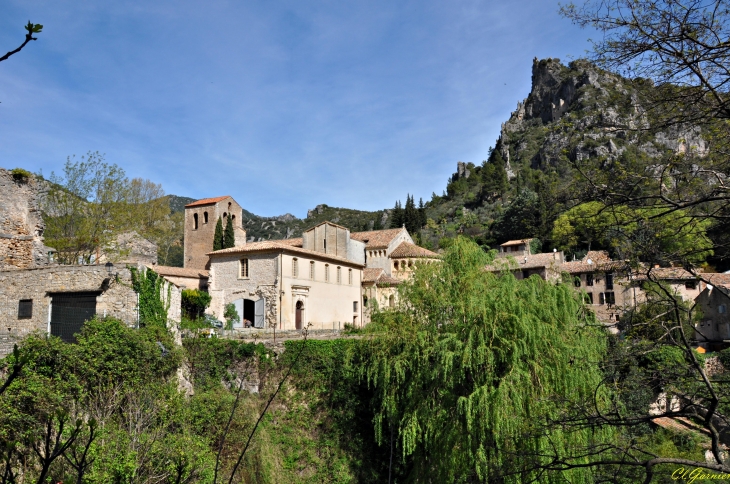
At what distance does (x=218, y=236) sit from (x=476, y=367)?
33647 millimetres

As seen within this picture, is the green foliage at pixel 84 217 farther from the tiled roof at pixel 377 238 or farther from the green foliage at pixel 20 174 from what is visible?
the tiled roof at pixel 377 238

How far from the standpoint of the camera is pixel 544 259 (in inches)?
1777

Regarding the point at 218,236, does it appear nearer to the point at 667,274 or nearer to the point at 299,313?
the point at 299,313

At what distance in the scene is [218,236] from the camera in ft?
144

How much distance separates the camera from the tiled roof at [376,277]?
3402 centimetres

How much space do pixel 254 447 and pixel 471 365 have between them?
8165mm

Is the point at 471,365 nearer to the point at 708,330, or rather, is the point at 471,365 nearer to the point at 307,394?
the point at 307,394

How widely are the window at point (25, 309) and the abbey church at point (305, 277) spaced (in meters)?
11.4

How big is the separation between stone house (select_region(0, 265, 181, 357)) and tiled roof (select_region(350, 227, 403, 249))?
2457cm

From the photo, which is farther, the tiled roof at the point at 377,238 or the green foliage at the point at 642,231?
the tiled roof at the point at 377,238

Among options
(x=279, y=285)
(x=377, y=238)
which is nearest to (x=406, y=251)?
(x=377, y=238)

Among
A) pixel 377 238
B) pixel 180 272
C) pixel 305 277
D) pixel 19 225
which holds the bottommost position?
pixel 305 277

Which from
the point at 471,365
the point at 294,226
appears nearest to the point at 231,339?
the point at 471,365

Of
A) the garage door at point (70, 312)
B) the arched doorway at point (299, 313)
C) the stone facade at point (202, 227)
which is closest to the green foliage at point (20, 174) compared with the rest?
the garage door at point (70, 312)
